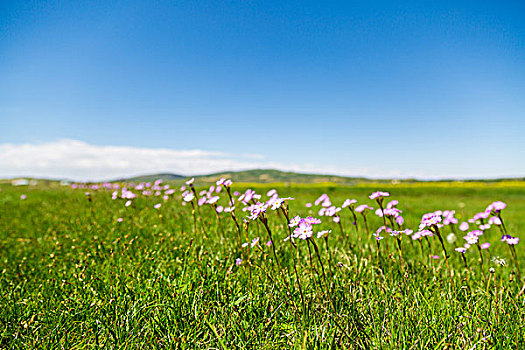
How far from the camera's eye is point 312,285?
3.04m

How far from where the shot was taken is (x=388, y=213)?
3035 mm

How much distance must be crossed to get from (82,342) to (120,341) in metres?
0.34

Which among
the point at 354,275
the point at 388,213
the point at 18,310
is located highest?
the point at 388,213

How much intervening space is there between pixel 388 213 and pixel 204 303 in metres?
1.98

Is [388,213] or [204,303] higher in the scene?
[388,213]

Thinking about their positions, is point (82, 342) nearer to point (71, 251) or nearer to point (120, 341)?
point (120, 341)

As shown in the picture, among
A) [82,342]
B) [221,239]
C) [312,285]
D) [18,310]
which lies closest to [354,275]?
[312,285]

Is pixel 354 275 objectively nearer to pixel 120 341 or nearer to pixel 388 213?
pixel 388 213

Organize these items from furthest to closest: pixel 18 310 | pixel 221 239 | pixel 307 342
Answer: pixel 221 239
pixel 18 310
pixel 307 342

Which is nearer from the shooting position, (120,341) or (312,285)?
(120,341)

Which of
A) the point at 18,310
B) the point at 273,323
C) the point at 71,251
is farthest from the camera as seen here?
the point at 71,251

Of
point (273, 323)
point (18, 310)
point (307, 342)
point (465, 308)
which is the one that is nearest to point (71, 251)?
point (18, 310)

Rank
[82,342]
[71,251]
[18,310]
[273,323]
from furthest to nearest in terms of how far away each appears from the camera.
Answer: [71,251] → [18,310] → [273,323] → [82,342]


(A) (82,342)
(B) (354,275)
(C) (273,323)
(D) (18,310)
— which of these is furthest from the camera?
(B) (354,275)
